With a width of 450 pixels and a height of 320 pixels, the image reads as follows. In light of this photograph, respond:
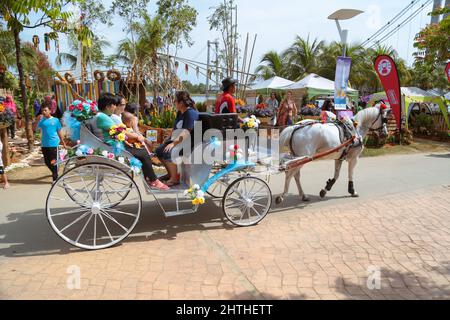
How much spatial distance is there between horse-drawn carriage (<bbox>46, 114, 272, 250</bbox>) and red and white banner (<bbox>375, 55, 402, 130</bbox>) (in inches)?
366

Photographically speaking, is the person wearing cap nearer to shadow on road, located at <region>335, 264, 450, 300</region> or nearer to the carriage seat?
the carriage seat

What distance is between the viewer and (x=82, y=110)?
13.5 ft

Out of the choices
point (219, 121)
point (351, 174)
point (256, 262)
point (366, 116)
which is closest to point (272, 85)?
point (366, 116)

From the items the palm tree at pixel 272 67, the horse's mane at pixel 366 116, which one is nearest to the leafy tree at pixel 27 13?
the horse's mane at pixel 366 116

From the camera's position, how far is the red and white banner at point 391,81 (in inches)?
488

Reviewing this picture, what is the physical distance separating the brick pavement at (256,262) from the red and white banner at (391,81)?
8.11 metres

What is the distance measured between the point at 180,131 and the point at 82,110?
1.25m

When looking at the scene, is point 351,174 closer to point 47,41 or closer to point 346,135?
point 346,135

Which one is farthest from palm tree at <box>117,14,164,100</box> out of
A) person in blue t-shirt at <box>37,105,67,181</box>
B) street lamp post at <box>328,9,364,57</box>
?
street lamp post at <box>328,9,364,57</box>

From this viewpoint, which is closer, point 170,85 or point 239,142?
point 239,142

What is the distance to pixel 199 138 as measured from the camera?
15.5 ft

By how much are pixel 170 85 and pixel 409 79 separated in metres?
29.7
